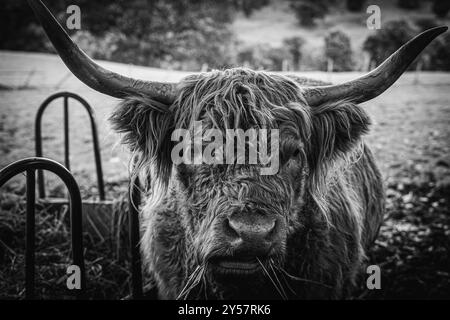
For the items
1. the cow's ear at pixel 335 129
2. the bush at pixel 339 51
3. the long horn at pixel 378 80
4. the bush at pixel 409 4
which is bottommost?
the cow's ear at pixel 335 129

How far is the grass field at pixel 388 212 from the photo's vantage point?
3088mm

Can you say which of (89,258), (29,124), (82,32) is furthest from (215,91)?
(82,32)

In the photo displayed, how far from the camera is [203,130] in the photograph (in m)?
1.89

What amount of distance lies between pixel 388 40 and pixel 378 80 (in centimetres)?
1174

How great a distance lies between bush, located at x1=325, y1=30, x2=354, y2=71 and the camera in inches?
475

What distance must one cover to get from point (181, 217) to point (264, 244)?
0.81 m

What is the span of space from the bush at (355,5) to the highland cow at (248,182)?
1960 cm

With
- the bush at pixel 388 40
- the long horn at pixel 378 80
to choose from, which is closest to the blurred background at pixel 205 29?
the bush at pixel 388 40

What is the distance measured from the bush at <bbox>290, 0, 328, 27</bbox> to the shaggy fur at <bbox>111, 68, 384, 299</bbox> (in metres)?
19.9

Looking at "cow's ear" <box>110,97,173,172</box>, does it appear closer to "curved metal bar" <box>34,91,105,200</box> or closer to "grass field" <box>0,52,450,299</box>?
"grass field" <box>0,52,450,299</box>

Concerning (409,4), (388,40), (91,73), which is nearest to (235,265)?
(91,73)

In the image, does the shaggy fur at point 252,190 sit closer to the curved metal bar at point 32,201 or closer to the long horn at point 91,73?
the long horn at point 91,73
